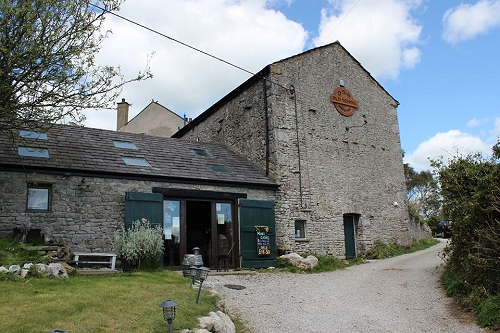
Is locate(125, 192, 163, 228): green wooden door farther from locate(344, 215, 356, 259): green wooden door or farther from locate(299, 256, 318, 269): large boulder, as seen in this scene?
locate(344, 215, 356, 259): green wooden door

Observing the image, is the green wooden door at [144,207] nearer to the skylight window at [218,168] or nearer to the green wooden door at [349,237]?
the skylight window at [218,168]

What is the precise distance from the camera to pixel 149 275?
9625 millimetres

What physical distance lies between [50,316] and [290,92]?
12266mm

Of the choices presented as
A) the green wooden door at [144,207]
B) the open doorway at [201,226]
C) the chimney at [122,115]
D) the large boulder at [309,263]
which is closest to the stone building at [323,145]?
the large boulder at [309,263]

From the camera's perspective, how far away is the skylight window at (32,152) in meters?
11.4

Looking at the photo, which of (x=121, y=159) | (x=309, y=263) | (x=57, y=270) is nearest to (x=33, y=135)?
(x=121, y=159)

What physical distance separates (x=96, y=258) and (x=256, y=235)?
15.5ft

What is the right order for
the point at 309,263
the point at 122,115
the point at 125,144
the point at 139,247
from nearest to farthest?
the point at 139,247
the point at 309,263
the point at 125,144
the point at 122,115

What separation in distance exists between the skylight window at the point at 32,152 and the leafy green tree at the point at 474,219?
9.81 m

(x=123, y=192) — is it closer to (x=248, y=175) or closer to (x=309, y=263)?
(x=248, y=175)

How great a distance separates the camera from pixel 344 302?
8.95m

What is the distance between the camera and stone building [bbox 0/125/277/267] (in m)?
10.9

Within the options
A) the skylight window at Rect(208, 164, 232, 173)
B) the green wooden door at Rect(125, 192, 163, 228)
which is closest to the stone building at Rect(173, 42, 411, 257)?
the skylight window at Rect(208, 164, 232, 173)

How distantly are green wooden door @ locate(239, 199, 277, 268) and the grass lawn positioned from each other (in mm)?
5503
